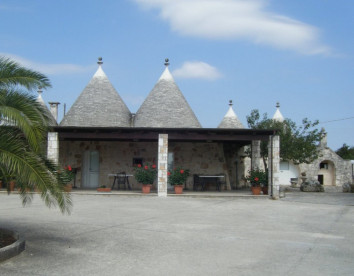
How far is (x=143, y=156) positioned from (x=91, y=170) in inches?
98.5

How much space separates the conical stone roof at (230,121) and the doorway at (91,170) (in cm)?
752

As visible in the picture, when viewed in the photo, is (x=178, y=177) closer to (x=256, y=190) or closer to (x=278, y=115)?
(x=256, y=190)

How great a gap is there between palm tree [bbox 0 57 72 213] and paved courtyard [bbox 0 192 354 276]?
0.85 m

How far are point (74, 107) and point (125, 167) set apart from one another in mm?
3986

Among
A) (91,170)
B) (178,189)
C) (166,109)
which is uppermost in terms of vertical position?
(166,109)

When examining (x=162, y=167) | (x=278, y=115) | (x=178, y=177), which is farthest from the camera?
(x=278, y=115)

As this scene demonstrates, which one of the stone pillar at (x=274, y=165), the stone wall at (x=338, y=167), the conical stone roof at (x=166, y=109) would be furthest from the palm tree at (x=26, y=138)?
the stone wall at (x=338, y=167)

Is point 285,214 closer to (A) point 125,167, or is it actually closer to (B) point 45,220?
(B) point 45,220

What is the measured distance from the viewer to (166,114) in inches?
755

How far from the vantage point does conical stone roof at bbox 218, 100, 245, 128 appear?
73.9ft

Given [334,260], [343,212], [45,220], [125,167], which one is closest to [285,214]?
[343,212]

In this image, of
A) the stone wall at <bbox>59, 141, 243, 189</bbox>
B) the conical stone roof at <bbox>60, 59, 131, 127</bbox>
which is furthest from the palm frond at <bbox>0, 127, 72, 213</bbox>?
the conical stone roof at <bbox>60, 59, 131, 127</bbox>

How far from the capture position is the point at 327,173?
3038cm

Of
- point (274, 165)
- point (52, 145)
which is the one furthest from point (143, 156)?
point (274, 165)
